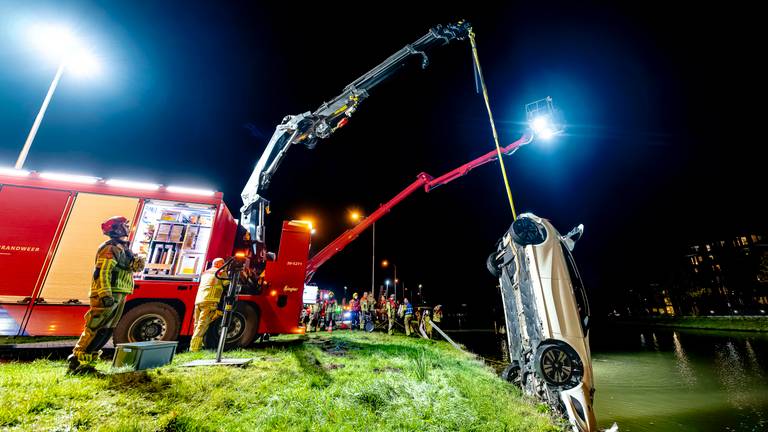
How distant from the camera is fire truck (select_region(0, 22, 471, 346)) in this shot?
5719 mm

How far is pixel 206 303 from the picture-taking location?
242 inches

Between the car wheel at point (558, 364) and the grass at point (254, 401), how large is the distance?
1.87 ft

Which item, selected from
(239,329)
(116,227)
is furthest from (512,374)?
(116,227)

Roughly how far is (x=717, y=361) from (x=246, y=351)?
46.0 ft

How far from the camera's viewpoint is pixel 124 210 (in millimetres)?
6570

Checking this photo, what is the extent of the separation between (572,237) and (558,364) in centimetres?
182

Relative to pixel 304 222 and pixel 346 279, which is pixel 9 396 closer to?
pixel 304 222

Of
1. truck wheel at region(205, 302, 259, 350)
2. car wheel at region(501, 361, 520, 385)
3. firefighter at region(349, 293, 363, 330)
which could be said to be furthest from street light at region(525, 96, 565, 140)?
firefighter at region(349, 293, 363, 330)

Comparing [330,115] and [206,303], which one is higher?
[330,115]

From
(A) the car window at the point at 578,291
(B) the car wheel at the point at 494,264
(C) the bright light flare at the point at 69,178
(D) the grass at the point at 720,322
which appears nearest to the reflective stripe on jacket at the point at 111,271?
(C) the bright light flare at the point at 69,178

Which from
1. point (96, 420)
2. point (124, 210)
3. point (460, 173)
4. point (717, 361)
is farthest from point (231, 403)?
point (717, 361)

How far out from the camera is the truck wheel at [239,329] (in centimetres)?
649

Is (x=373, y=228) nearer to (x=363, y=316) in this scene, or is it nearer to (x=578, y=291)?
(x=363, y=316)

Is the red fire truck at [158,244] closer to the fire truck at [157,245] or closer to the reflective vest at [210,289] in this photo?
the fire truck at [157,245]
